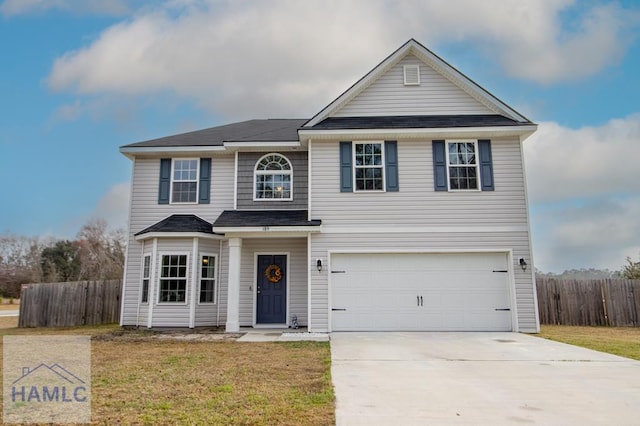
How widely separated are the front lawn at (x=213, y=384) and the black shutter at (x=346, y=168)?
441 cm

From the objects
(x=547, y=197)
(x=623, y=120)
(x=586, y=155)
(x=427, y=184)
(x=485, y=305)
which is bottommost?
(x=485, y=305)

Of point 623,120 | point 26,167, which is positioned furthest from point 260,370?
point 26,167

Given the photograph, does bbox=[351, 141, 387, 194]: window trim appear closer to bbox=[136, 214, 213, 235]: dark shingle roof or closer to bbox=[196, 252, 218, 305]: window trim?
bbox=[136, 214, 213, 235]: dark shingle roof

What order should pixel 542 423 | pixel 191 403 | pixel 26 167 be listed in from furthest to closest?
1. pixel 26 167
2. pixel 191 403
3. pixel 542 423

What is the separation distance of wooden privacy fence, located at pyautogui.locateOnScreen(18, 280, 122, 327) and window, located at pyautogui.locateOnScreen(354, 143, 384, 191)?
30.9 ft

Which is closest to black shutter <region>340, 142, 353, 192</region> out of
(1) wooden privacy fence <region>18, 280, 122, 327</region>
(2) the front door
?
(2) the front door

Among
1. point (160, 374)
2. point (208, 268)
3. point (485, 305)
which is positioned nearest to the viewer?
point (160, 374)

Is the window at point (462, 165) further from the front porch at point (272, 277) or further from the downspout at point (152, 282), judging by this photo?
the downspout at point (152, 282)

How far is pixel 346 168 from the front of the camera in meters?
11.0

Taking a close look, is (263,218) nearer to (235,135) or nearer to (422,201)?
(235,135)

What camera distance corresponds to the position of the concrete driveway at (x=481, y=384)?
3930 mm

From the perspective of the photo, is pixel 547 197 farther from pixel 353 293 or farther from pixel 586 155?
pixel 353 293

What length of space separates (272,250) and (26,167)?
2658 cm

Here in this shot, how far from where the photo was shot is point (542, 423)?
3738mm
